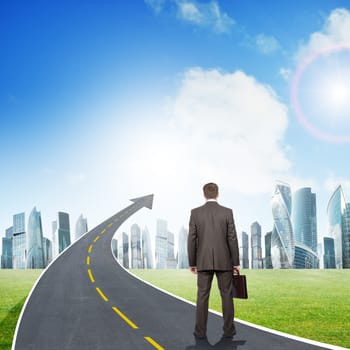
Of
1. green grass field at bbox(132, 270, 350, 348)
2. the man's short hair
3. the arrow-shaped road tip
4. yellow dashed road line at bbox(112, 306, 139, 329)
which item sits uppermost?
the arrow-shaped road tip

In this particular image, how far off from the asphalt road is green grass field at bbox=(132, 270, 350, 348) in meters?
1.47

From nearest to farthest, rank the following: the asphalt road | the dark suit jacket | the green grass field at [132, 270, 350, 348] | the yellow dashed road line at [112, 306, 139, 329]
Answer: the dark suit jacket, the asphalt road, the yellow dashed road line at [112, 306, 139, 329], the green grass field at [132, 270, 350, 348]

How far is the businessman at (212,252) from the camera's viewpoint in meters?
8.13

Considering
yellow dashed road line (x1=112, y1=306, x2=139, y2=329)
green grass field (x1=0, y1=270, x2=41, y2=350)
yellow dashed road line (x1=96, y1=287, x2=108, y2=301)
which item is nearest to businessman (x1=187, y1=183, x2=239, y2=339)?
yellow dashed road line (x1=112, y1=306, x2=139, y2=329)

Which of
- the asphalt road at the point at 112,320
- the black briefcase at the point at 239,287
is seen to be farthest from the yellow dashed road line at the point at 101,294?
the black briefcase at the point at 239,287

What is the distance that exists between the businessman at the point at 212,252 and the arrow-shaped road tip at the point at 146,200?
125 feet

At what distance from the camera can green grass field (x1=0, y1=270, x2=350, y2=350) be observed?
10383 millimetres

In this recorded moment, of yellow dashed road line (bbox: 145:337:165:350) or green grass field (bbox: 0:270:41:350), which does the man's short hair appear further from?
green grass field (bbox: 0:270:41:350)

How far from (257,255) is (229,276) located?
39452mm

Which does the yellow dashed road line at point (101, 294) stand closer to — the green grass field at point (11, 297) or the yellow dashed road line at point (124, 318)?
the yellow dashed road line at point (124, 318)

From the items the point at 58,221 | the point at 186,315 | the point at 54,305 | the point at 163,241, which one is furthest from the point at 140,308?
the point at 58,221

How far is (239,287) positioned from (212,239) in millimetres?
1033

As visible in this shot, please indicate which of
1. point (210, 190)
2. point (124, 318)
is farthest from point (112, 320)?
point (210, 190)

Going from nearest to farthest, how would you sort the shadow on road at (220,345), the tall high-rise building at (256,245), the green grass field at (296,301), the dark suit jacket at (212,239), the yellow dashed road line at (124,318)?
the shadow on road at (220,345) → the dark suit jacket at (212,239) → the yellow dashed road line at (124,318) → the green grass field at (296,301) → the tall high-rise building at (256,245)
